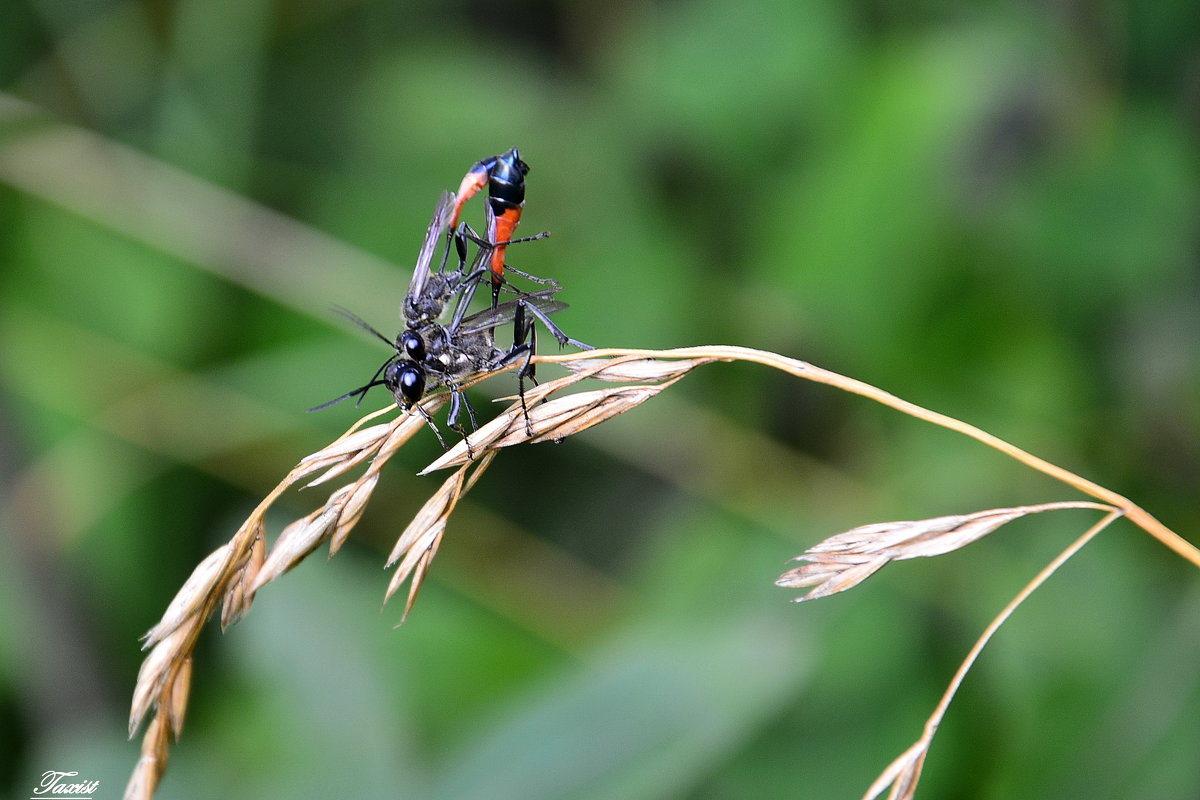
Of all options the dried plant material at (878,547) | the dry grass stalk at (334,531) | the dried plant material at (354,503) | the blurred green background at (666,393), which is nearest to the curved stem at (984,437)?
the dried plant material at (878,547)

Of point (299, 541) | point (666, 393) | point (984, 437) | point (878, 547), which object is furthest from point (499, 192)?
point (666, 393)

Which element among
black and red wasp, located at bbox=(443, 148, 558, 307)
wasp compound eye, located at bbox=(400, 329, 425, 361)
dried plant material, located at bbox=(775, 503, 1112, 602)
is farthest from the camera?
black and red wasp, located at bbox=(443, 148, 558, 307)

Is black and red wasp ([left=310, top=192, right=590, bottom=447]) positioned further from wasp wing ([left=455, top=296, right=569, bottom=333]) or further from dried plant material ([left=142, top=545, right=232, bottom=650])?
dried plant material ([left=142, top=545, right=232, bottom=650])

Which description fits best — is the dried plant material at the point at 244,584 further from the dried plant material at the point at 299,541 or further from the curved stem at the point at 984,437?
the curved stem at the point at 984,437

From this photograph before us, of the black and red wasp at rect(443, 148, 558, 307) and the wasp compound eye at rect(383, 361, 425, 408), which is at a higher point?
the black and red wasp at rect(443, 148, 558, 307)

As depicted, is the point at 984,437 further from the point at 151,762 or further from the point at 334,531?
the point at 151,762

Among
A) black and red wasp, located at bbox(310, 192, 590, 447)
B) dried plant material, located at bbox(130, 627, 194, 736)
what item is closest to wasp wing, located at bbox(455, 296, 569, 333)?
black and red wasp, located at bbox(310, 192, 590, 447)

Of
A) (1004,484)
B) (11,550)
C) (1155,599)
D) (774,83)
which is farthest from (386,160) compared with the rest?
(1155,599)

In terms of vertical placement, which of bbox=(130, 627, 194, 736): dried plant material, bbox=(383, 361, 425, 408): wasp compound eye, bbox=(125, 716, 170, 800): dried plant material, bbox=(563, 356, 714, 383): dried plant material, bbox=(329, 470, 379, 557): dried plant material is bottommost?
bbox=(125, 716, 170, 800): dried plant material
